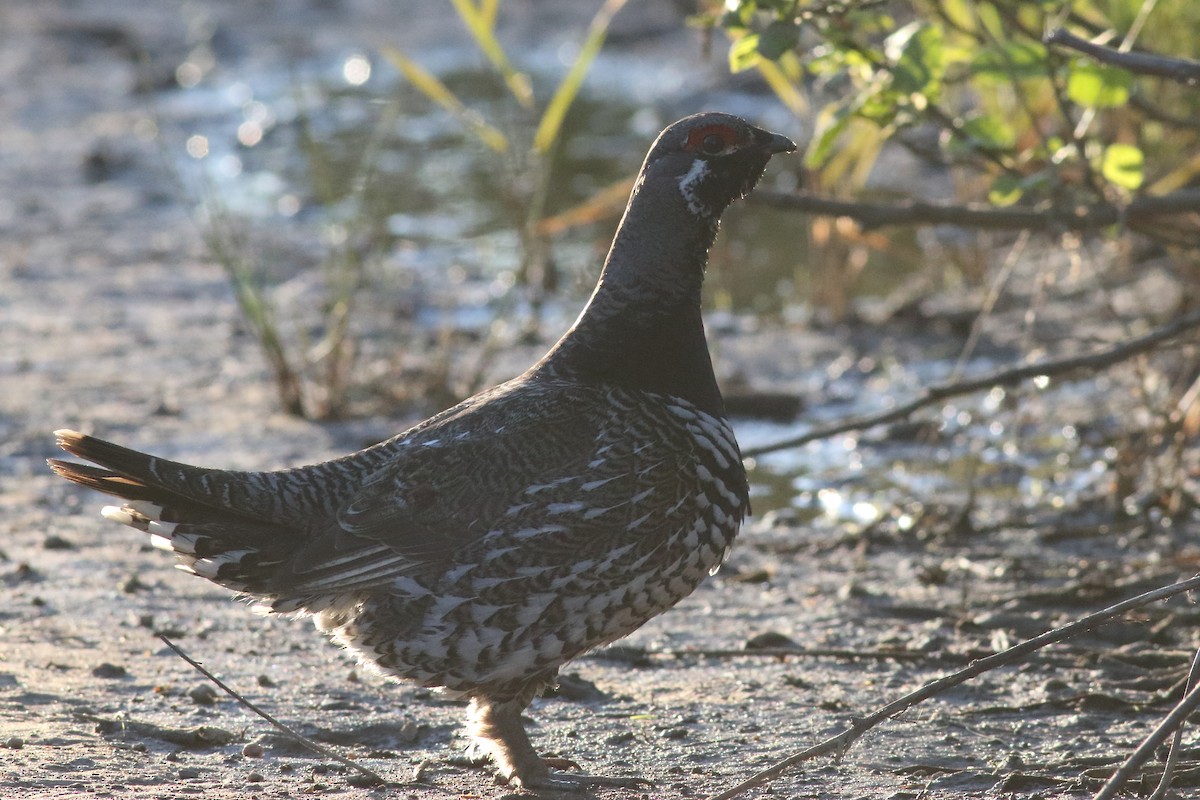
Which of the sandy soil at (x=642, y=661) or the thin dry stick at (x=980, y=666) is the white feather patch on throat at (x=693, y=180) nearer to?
Answer: the sandy soil at (x=642, y=661)

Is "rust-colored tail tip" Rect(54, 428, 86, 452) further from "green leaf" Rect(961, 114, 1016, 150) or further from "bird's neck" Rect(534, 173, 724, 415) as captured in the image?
"green leaf" Rect(961, 114, 1016, 150)

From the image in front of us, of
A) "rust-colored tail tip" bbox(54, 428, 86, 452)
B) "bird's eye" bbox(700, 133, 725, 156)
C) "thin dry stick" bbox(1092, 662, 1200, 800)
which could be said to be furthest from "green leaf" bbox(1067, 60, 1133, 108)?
"rust-colored tail tip" bbox(54, 428, 86, 452)

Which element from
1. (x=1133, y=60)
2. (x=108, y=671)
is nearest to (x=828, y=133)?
(x=1133, y=60)

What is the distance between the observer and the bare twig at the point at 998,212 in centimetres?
589

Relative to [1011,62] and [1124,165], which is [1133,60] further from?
[1124,165]

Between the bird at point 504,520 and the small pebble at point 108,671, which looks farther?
the small pebble at point 108,671

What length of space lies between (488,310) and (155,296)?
2.35m

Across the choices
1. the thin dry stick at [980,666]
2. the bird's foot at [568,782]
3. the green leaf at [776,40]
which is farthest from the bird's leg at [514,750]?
the green leaf at [776,40]

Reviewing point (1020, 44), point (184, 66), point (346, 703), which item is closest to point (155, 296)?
point (346, 703)

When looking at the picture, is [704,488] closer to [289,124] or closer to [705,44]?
[705,44]

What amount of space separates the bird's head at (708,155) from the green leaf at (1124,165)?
4.64 feet

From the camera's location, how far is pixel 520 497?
4395mm

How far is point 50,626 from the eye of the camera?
5.38 meters

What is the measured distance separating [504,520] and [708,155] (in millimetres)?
1353
